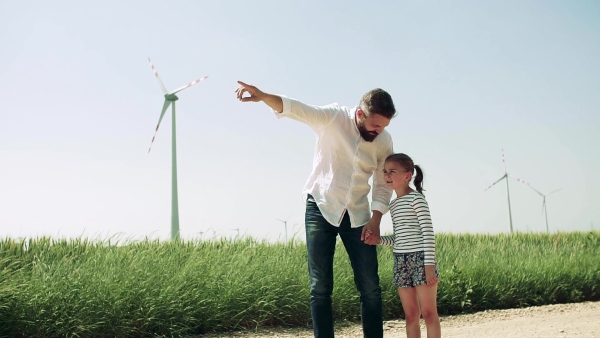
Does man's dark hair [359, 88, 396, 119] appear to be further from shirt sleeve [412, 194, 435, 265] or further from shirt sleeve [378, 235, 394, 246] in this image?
shirt sleeve [378, 235, 394, 246]

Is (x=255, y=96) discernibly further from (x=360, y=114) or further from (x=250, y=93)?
(x=360, y=114)

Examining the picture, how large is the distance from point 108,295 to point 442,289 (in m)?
4.46

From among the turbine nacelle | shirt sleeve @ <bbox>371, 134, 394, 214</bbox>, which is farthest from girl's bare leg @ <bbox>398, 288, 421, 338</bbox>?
the turbine nacelle

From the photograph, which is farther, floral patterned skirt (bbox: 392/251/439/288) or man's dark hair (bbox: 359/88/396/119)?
floral patterned skirt (bbox: 392/251/439/288)

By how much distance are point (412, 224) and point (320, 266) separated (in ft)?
2.35

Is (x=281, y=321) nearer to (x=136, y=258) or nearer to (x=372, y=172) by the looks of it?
(x=136, y=258)

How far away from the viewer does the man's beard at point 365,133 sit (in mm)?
4266

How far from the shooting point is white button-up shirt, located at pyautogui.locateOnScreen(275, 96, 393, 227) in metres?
4.27

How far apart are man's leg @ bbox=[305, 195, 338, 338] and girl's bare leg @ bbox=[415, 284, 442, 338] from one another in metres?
0.64

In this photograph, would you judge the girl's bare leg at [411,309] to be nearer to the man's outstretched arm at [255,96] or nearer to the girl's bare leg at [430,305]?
the girl's bare leg at [430,305]

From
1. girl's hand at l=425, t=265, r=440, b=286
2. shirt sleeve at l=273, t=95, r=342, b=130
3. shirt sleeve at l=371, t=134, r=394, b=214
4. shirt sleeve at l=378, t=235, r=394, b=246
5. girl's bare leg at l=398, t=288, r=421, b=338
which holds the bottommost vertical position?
girl's bare leg at l=398, t=288, r=421, b=338

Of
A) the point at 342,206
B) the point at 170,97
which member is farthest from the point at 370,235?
the point at 170,97

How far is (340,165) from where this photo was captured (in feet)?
14.1

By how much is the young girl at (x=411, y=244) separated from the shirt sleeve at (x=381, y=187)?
5 centimetres
